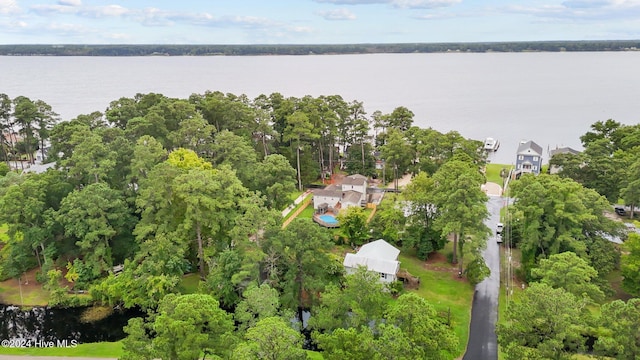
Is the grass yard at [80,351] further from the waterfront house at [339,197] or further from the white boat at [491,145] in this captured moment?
the white boat at [491,145]

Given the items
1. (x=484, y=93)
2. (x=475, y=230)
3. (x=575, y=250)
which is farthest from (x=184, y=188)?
(x=484, y=93)

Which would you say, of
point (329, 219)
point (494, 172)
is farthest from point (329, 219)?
point (494, 172)

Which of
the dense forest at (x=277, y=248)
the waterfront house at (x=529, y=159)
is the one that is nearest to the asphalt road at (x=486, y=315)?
the dense forest at (x=277, y=248)

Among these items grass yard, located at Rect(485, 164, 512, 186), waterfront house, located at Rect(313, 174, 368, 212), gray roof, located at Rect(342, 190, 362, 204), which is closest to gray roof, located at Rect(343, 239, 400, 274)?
gray roof, located at Rect(342, 190, 362, 204)

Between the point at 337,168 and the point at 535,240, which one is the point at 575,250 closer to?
the point at 535,240

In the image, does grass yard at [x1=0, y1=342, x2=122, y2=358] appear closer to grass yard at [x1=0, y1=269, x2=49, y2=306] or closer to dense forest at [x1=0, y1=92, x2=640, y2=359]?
dense forest at [x1=0, y1=92, x2=640, y2=359]
